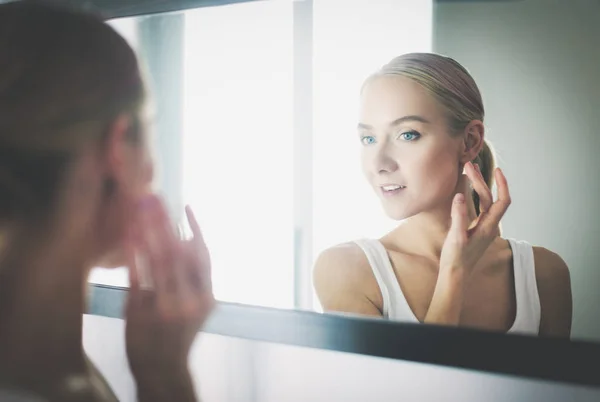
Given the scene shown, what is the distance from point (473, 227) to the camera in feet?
2.36

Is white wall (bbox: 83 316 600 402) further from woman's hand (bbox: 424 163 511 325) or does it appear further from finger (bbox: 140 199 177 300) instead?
finger (bbox: 140 199 177 300)

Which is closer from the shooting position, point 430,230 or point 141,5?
point 430,230

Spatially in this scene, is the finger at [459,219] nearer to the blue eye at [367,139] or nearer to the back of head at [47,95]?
the blue eye at [367,139]

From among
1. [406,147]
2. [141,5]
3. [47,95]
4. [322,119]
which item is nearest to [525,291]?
[406,147]

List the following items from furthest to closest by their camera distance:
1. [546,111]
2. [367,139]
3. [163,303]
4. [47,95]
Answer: [367,139] → [546,111] → [163,303] → [47,95]

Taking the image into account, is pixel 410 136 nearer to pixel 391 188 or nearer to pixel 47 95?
pixel 391 188

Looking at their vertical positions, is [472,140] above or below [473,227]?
above

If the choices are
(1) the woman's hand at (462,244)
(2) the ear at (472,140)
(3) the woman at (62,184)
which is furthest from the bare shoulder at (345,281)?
(3) the woman at (62,184)

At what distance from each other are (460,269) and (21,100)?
57cm

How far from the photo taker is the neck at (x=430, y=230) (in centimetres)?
73

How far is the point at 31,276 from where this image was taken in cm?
48

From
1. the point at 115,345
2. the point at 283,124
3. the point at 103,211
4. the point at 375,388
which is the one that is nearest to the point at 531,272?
the point at 375,388

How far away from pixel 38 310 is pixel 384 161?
0.50 m

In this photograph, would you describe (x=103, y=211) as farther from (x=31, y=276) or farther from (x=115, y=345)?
(x=115, y=345)
